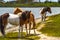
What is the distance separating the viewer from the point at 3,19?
12.3m

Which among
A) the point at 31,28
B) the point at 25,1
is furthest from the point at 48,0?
the point at 31,28

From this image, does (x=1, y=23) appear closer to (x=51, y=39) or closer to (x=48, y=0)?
(x=51, y=39)

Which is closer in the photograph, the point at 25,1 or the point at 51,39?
the point at 51,39

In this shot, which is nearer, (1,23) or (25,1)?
(1,23)

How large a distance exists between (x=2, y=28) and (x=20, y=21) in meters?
0.87

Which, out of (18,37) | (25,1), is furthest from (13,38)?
(25,1)

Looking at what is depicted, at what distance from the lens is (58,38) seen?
12359mm

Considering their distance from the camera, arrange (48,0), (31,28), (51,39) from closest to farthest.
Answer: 1. (51,39)
2. (31,28)
3. (48,0)

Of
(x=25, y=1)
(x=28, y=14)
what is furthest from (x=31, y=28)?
(x=25, y=1)

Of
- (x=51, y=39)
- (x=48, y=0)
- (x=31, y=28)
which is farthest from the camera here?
(x=48, y=0)

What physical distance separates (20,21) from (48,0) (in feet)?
138

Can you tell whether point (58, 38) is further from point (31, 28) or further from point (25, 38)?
point (31, 28)

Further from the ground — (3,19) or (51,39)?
(3,19)

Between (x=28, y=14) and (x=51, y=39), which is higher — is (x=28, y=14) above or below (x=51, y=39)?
above
